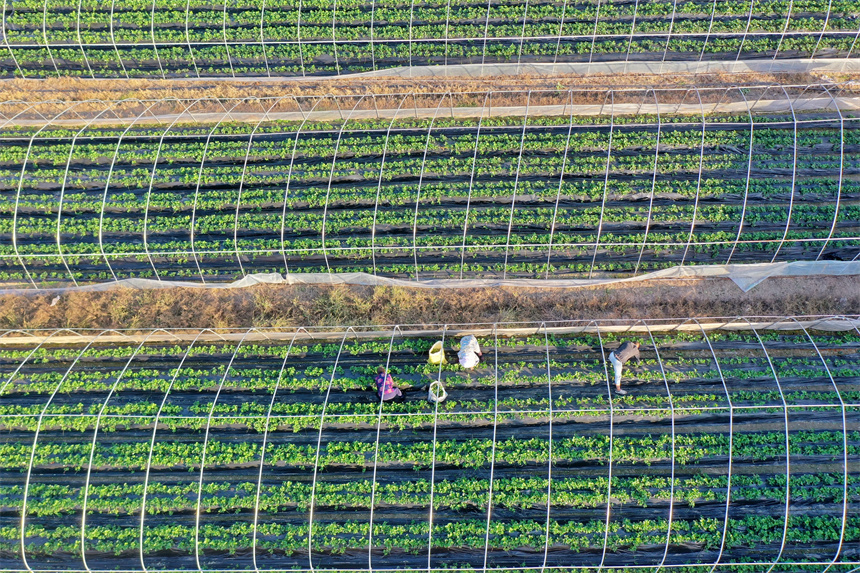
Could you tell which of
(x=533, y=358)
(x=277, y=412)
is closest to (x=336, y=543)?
(x=277, y=412)

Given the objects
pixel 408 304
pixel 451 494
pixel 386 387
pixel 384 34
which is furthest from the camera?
pixel 384 34

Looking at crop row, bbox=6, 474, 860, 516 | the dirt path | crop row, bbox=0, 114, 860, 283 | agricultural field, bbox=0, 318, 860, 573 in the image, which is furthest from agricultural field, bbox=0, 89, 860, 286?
crop row, bbox=6, 474, 860, 516

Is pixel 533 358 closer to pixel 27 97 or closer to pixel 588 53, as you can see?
pixel 588 53

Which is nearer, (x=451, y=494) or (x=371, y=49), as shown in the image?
(x=451, y=494)

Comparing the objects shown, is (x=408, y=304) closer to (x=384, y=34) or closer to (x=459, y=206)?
(x=459, y=206)

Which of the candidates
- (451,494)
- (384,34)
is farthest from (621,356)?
(384,34)

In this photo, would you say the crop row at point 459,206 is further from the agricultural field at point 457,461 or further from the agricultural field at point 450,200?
the agricultural field at point 457,461

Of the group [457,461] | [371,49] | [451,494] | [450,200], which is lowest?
[451,494]

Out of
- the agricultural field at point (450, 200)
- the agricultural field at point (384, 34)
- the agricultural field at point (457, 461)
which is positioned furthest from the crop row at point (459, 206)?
the agricultural field at point (384, 34)
